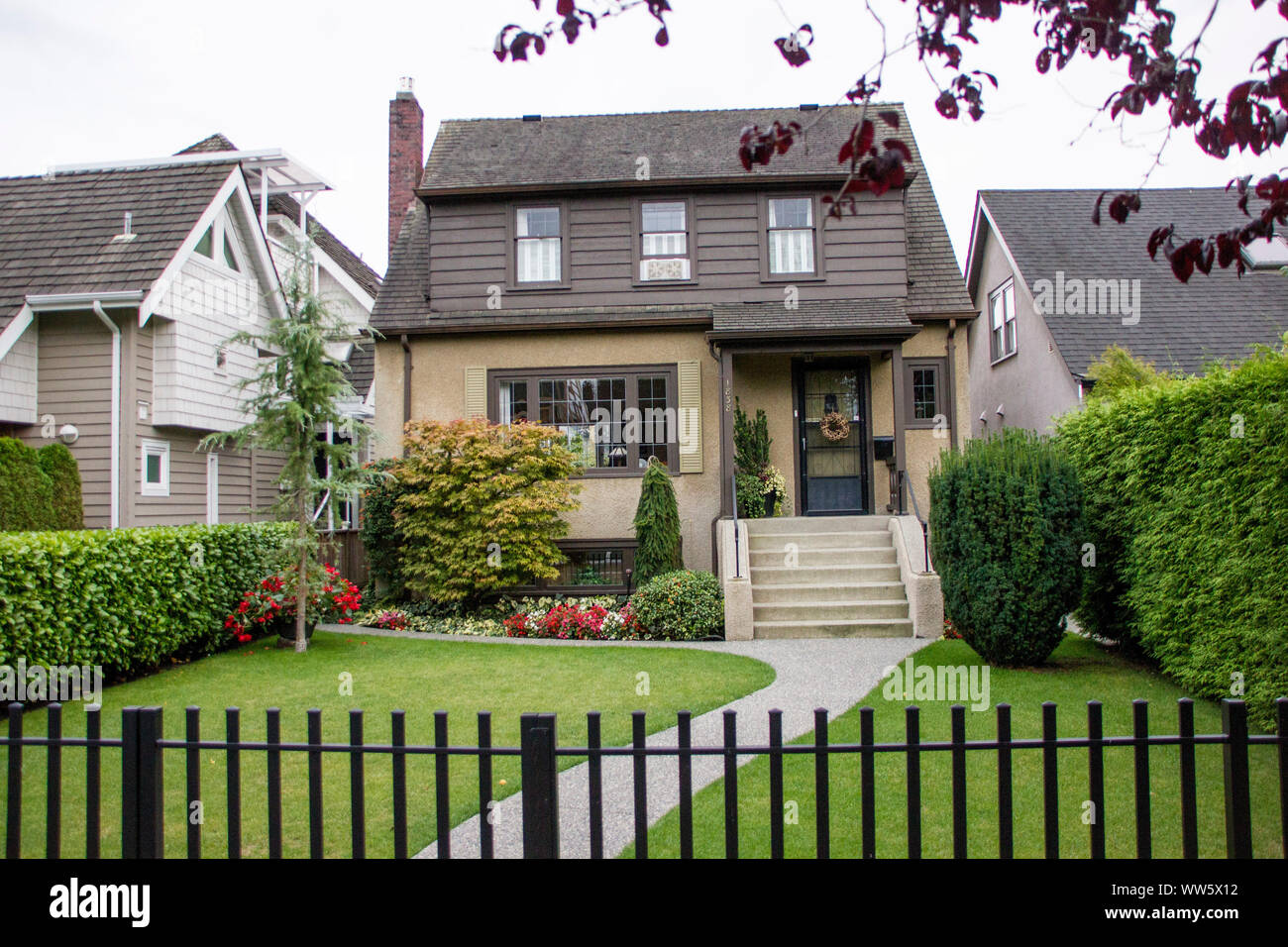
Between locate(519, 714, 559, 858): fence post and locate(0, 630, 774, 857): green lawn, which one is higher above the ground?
locate(519, 714, 559, 858): fence post

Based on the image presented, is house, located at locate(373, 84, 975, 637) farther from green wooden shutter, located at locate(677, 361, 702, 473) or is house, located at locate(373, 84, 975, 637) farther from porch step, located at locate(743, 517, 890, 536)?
porch step, located at locate(743, 517, 890, 536)

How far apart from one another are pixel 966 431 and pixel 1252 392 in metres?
8.64

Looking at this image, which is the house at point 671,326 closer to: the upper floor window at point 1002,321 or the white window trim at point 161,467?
the white window trim at point 161,467

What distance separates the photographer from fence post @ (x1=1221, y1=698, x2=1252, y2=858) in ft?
11.1

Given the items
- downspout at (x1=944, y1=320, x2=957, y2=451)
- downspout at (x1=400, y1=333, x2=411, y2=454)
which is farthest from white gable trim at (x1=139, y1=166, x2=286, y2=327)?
downspout at (x1=944, y1=320, x2=957, y2=451)

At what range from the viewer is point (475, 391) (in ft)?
52.0

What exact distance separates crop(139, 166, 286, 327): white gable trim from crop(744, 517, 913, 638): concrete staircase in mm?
8455

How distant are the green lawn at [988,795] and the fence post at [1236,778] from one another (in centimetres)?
114

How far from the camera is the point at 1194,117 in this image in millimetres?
3592

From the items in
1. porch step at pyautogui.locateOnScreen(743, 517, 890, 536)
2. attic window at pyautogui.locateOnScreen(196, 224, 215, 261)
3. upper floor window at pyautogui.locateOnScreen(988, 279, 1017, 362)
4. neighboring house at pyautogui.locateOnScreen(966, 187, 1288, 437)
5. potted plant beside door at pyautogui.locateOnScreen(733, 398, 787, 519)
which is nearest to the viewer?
porch step at pyautogui.locateOnScreen(743, 517, 890, 536)

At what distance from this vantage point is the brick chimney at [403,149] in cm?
1869
